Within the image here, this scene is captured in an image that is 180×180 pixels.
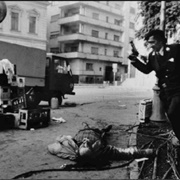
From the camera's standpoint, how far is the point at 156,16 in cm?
952

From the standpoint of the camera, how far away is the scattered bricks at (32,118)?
5777 millimetres

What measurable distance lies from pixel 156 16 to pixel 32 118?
624cm

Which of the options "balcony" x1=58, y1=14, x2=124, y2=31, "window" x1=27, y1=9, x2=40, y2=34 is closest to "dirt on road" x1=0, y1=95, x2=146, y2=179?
"balcony" x1=58, y1=14, x2=124, y2=31

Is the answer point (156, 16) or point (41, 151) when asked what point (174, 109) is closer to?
point (41, 151)

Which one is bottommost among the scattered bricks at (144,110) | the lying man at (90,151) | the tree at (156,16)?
the lying man at (90,151)

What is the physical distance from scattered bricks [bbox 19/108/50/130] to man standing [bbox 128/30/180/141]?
322 centimetres

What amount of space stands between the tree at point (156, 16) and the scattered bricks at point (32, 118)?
4313mm

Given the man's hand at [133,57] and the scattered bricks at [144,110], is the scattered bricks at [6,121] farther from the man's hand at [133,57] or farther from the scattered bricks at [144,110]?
the man's hand at [133,57]

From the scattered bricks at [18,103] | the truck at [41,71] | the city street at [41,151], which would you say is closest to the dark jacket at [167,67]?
the city street at [41,151]

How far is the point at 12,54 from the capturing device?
29.6 feet

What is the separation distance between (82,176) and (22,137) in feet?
7.84

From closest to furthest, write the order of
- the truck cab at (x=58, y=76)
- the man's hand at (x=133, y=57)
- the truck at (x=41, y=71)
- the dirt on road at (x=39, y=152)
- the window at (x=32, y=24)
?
the dirt on road at (x=39, y=152), the man's hand at (x=133, y=57), the window at (x=32, y=24), the truck at (x=41, y=71), the truck cab at (x=58, y=76)

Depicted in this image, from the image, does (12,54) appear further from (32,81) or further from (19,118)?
(19,118)

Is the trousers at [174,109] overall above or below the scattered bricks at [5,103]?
above
